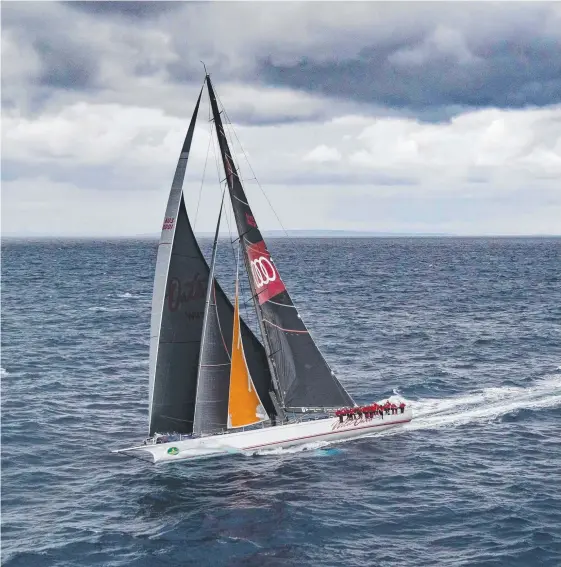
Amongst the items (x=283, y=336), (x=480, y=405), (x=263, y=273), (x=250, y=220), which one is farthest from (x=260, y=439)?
(x=480, y=405)

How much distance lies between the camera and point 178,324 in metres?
34.2

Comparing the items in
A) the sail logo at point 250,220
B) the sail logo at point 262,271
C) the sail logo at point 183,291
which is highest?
the sail logo at point 250,220

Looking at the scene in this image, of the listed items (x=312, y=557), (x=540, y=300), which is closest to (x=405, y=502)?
(x=312, y=557)

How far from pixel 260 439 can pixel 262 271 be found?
27.2 ft

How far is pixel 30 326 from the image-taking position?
70312 mm

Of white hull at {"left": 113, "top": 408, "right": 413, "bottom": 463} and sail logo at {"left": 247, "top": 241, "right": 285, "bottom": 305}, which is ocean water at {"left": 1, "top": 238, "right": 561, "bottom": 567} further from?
sail logo at {"left": 247, "top": 241, "right": 285, "bottom": 305}

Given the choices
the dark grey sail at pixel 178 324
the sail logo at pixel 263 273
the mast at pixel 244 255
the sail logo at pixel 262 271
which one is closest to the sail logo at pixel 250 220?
the mast at pixel 244 255

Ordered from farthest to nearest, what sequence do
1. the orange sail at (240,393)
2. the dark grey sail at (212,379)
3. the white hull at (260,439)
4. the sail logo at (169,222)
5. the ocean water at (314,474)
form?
the orange sail at (240,393) → the dark grey sail at (212,379) → the white hull at (260,439) → the sail logo at (169,222) → the ocean water at (314,474)

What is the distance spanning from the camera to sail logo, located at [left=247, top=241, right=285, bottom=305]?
35.6 m

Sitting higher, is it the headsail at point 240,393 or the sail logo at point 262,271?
the sail logo at point 262,271

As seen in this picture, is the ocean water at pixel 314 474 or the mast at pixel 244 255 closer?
the ocean water at pixel 314 474

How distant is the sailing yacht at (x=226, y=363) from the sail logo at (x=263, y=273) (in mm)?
50

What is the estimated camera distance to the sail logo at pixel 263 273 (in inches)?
1400

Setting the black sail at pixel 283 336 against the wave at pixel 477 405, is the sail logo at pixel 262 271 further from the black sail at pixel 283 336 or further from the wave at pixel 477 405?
the wave at pixel 477 405
